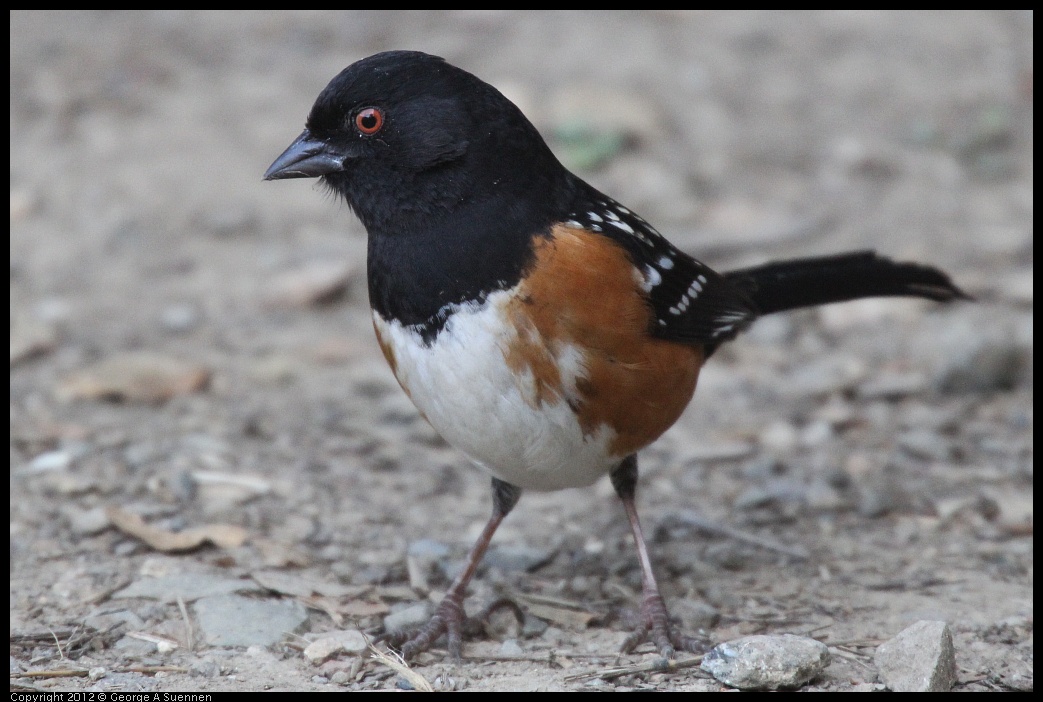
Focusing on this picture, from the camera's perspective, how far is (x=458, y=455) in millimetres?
3990

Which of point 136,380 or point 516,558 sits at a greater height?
point 136,380

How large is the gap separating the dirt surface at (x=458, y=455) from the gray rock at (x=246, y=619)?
0.07ft

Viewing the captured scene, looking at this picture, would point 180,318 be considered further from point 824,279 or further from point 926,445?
point 926,445

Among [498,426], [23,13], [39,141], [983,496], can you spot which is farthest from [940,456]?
[23,13]

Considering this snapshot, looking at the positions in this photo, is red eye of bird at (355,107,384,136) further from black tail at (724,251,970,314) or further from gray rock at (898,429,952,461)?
gray rock at (898,429,952,461)

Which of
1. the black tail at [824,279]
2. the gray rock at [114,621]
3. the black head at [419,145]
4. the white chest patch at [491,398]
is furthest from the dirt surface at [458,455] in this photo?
the black tail at [824,279]

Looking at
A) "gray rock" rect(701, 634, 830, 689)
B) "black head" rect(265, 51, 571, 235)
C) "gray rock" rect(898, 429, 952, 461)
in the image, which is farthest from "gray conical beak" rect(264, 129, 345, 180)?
"gray rock" rect(898, 429, 952, 461)

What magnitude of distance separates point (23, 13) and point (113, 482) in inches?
160

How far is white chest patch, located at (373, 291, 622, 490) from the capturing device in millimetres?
2533

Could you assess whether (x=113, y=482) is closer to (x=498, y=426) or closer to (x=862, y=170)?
(x=498, y=426)

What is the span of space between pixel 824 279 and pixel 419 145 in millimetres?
1431

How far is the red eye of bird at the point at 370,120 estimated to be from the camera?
2.75 metres

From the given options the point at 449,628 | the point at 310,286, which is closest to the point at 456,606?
the point at 449,628

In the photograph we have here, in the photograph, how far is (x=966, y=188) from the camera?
5.82 m
